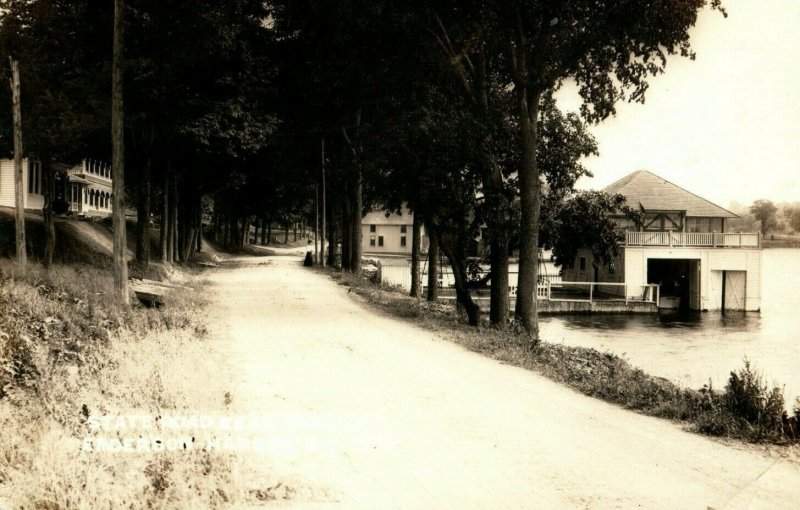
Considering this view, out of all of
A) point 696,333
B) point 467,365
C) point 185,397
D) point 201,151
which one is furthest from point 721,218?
point 185,397

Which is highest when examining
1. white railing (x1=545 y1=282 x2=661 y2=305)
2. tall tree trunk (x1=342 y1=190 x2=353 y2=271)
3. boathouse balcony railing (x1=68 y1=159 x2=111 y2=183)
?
boathouse balcony railing (x1=68 y1=159 x2=111 y2=183)

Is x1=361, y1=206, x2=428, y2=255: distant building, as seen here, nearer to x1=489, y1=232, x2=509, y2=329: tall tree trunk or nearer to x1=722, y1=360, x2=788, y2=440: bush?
x1=489, y1=232, x2=509, y2=329: tall tree trunk

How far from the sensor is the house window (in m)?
42.5

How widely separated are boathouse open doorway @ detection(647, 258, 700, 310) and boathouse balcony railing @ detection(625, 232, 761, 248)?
1478mm

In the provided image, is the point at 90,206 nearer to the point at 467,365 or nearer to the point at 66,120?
the point at 66,120

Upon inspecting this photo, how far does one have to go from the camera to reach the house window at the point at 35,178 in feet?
139

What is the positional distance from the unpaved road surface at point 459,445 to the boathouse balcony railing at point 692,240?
123 feet

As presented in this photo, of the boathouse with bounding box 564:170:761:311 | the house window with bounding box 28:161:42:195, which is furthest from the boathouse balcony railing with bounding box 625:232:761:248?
the house window with bounding box 28:161:42:195

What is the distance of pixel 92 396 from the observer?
7.69 metres

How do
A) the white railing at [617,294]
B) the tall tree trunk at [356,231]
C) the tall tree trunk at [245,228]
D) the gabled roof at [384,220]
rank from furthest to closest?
1. the gabled roof at [384,220]
2. the tall tree trunk at [245,228]
3. the white railing at [617,294]
4. the tall tree trunk at [356,231]

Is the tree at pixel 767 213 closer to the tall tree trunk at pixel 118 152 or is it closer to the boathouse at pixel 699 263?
the boathouse at pixel 699 263

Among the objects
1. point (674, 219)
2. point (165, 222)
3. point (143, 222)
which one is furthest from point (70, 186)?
point (674, 219)

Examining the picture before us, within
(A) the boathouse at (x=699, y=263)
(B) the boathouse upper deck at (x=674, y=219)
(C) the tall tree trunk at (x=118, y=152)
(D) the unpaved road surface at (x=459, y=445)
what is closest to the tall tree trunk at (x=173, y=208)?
(C) the tall tree trunk at (x=118, y=152)

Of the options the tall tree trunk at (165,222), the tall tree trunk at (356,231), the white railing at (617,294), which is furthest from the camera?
the white railing at (617,294)
